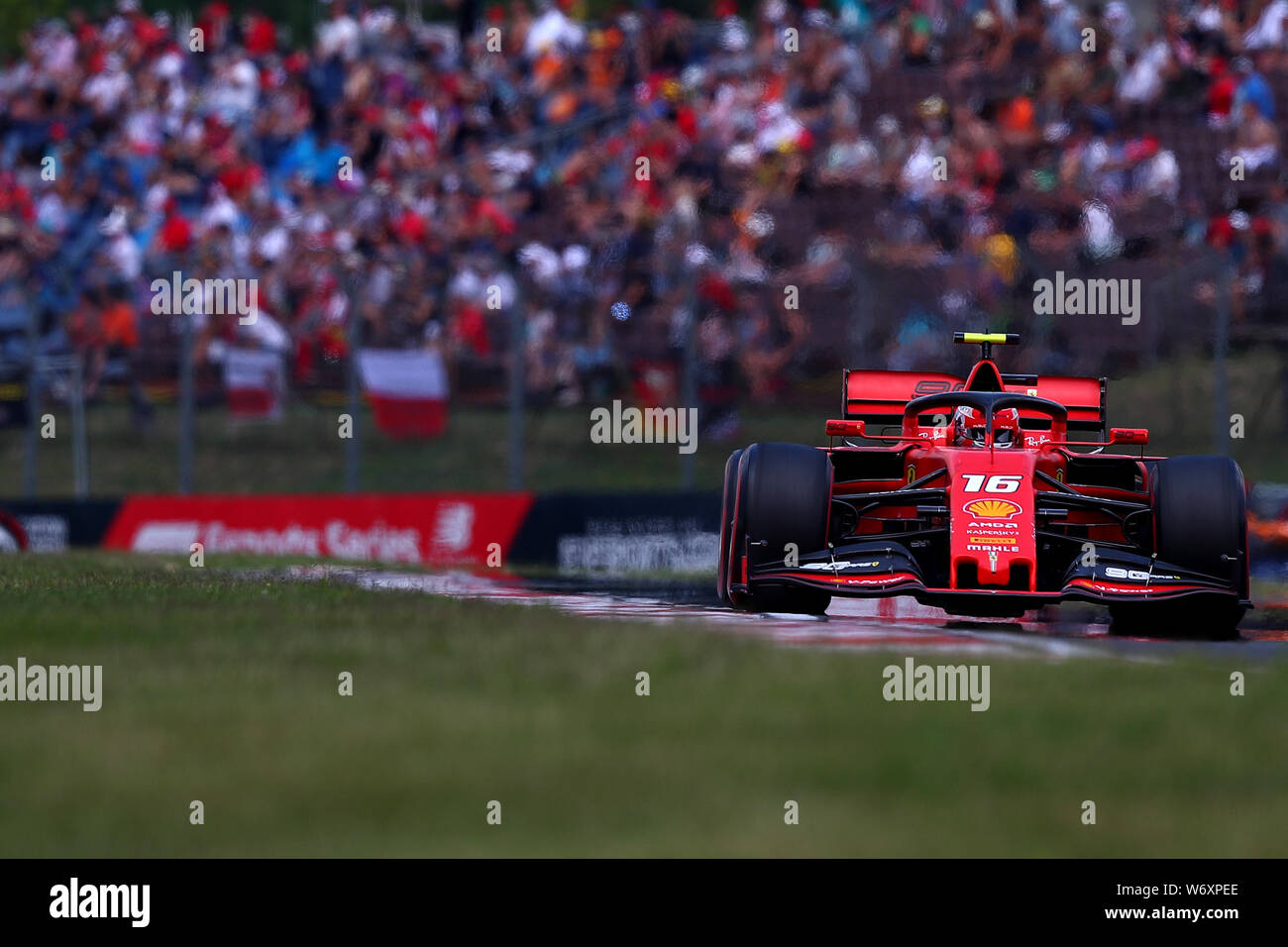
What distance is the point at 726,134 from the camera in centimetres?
1709

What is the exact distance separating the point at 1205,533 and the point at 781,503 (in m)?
1.90

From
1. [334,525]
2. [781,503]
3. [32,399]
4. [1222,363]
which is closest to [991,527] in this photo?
[781,503]

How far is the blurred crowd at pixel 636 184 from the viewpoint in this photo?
14.4 metres

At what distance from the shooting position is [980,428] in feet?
31.5

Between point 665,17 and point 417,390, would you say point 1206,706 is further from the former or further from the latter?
point 665,17

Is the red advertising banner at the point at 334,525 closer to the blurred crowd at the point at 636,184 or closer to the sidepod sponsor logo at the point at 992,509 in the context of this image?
the blurred crowd at the point at 636,184

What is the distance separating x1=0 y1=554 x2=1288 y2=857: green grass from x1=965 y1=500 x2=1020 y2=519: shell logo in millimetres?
1999

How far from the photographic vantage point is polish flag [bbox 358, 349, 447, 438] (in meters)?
15.1

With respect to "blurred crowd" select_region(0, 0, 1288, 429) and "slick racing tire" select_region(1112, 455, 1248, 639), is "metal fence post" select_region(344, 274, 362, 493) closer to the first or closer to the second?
"blurred crowd" select_region(0, 0, 1288, 429)

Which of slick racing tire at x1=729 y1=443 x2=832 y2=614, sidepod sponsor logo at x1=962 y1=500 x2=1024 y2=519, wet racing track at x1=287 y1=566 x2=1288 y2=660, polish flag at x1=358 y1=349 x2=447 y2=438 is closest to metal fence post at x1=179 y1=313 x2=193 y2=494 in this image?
polish flag at x1=358 y1=349 x2=447 y2=438

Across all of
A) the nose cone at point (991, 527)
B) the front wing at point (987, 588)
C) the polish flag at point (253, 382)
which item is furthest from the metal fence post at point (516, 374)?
the nose cone at point (991, 527)

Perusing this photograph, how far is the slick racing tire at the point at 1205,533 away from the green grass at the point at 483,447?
5.10 m

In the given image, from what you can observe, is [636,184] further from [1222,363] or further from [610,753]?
[610,753]

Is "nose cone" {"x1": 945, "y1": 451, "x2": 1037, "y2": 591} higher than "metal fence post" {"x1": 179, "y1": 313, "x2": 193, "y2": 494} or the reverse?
the reverse
